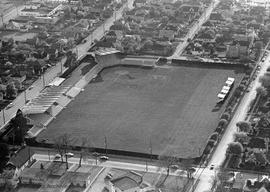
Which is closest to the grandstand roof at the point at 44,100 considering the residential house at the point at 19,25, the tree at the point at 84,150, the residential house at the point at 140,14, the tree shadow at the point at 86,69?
the tree shadow at the point at 86,69

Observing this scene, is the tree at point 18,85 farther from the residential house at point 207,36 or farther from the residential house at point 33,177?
the residential house at point 207,36

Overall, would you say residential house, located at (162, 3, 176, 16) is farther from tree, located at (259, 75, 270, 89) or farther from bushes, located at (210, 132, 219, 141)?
bushes, located at (210, 132, 219, 141)

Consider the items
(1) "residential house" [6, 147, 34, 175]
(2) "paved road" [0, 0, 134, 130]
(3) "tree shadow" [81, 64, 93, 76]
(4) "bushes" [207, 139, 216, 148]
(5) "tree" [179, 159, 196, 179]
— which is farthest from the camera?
(3) "tree shadow" [81, 64, 93, 76]

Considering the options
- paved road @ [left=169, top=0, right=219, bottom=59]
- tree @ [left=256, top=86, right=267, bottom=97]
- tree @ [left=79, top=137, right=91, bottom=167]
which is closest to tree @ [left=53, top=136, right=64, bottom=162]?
tree @ [left=79, top=137, right=91, bottom=167]

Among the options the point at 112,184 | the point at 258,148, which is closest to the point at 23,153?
the point at 112,184

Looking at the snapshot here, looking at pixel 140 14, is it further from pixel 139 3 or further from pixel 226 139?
pixel 226 139

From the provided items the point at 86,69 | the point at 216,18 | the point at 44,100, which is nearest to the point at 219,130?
the point at 44,100
